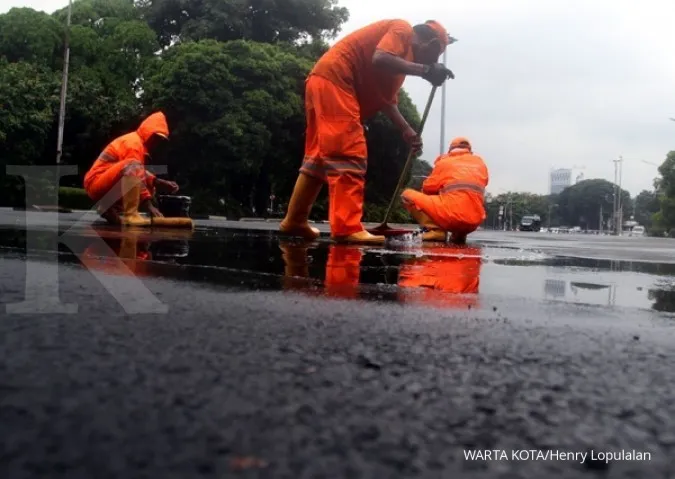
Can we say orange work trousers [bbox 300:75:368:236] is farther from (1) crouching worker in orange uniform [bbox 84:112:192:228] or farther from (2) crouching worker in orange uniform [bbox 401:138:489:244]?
(1) crouching worker in orange uniform [bbox 84:112:192:228]

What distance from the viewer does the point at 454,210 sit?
21.2ft

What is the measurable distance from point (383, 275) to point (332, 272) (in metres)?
0.20

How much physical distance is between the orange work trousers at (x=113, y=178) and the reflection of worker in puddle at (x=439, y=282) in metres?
4.08

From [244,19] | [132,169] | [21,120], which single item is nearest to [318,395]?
[132,169]

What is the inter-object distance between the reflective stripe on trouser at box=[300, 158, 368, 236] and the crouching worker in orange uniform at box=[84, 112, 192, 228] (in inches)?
110

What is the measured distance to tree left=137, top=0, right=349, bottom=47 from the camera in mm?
30844

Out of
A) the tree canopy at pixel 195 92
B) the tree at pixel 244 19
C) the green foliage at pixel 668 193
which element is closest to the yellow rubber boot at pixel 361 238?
the tree canopy at pixel 195 92

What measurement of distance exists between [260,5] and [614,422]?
3281 cm

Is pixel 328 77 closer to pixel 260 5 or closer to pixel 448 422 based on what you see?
pixel 448 422

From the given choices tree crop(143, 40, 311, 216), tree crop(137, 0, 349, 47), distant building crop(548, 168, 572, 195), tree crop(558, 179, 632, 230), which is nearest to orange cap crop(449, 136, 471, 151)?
tree crop(143, 40, 311, 216)

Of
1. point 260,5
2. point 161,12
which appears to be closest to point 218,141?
point 260,5

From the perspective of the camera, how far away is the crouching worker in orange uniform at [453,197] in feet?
21.3

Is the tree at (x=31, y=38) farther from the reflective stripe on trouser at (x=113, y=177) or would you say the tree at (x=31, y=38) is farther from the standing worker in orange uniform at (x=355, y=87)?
the standing worker in orange uniform at (x=355, y=87)

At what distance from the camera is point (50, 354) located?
1142 millimetres
